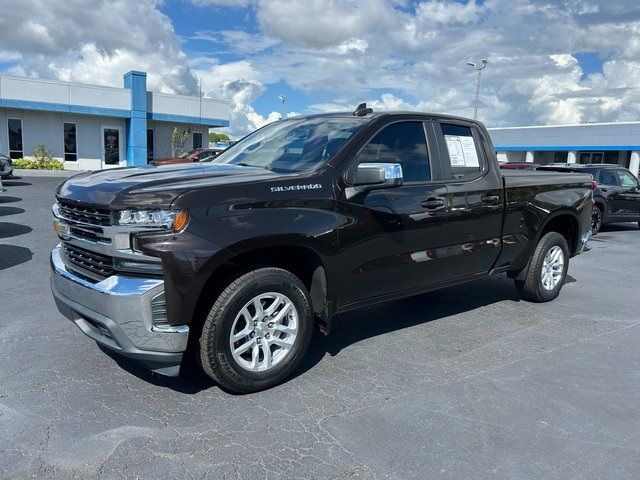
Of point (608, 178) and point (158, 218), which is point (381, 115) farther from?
point (608, 178)

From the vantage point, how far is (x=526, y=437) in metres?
3.33

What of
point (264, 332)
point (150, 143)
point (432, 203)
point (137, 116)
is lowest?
point (264, 332)

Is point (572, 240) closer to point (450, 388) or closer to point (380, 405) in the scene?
point (450, 388)

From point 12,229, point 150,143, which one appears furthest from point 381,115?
point 150,143

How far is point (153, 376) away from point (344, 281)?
1606mm

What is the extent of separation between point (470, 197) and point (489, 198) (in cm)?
31

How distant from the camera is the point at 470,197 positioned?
505 cm

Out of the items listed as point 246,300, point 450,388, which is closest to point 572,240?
point 450,388

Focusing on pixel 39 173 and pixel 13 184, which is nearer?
pixel 13 184

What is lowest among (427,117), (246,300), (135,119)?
(246,300)

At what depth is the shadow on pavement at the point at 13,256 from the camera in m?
7.29

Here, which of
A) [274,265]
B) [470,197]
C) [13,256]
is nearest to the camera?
[274,265]

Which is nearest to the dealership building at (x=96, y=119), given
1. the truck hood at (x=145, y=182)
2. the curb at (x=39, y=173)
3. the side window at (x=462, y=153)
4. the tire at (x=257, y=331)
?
the curb at (x=39, y=173)

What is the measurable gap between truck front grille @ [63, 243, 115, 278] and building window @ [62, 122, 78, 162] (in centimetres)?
2732
